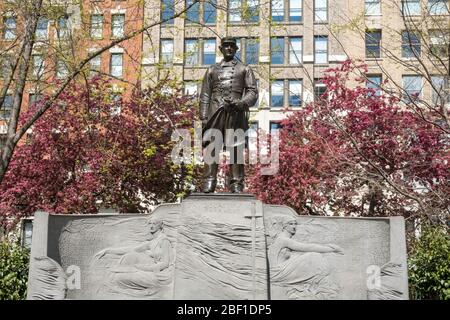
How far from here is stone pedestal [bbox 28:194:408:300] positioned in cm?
994

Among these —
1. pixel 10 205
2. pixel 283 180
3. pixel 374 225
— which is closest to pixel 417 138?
pixel 283 180

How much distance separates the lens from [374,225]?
10641mm

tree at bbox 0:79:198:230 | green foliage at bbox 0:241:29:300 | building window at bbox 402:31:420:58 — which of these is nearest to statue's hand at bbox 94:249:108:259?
green foliage at bbox 0:241:29:300

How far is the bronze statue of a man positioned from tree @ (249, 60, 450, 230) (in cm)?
939

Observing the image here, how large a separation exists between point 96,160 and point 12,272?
740 cm

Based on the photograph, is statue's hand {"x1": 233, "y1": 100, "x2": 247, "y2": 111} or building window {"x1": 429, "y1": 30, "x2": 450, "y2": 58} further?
building window {"x1": 429, "y1": 30, "x2": 450, "y2": 58}

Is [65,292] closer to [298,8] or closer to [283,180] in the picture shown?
[283,180]

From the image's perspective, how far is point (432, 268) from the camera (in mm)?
14484

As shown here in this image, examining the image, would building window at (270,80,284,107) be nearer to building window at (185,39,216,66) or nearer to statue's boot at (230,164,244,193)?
building window at (185,39,216,66)

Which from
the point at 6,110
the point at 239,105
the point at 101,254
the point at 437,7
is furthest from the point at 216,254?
the point at 437,7

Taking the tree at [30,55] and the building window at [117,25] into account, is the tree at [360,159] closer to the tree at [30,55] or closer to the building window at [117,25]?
the building window at [117,25]

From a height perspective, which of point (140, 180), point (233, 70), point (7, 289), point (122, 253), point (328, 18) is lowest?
point (7, 289)

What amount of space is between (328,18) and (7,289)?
23.2 metres
